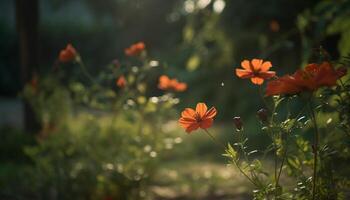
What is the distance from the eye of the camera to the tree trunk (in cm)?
597

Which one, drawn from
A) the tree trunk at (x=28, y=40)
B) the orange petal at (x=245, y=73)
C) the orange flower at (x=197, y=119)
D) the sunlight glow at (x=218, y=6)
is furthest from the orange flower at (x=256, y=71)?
the tree trunk at (x=28, y=40)

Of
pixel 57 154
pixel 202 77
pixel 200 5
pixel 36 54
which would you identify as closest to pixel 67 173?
pixel 57 154

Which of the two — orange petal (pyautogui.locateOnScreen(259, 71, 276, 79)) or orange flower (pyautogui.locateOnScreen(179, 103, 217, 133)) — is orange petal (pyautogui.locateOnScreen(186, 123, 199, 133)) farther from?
orange petal (pyautogui.locateOnScreen(259, 71, 276, 79))

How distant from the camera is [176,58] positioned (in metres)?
9.09

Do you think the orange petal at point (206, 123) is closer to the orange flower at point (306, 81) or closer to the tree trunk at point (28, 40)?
the orange flower at point (306, 81)

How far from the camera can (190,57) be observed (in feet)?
22.7

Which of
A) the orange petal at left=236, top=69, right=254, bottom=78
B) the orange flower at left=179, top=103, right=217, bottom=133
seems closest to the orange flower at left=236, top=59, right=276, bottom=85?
the orange petal at left=236, top=69, right=254, bottom=78

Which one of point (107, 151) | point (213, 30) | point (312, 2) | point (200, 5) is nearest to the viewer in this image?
point (107, 151)

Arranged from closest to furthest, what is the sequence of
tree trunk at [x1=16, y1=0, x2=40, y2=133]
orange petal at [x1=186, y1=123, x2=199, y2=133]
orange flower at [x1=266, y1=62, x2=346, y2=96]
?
1. orange flower at [x1=266, y1=62, x2=346, y2=96]
2. orange petal at [x1=186, y1=123, x2=199, y2=133]
3. tree trunk at [x1=16, y1=0, x2=40, y2=133]

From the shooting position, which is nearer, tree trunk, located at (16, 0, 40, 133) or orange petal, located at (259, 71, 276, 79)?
orange petal, located at (259, 71, 276, 79)

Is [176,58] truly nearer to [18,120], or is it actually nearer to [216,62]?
[216,62]

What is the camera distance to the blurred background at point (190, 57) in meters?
4.07

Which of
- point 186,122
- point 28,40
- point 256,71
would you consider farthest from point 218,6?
point 186,122

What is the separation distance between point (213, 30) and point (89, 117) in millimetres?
2783
